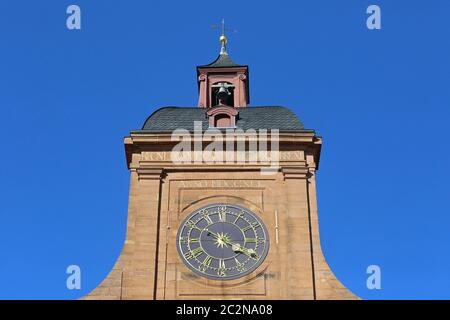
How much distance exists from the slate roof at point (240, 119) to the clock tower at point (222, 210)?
31mm

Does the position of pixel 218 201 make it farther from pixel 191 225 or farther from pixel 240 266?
pixel 240 266

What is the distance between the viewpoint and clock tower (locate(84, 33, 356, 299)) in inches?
919

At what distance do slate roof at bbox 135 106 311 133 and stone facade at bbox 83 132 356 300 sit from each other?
30.2 inches

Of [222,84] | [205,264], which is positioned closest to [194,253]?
[205,264]

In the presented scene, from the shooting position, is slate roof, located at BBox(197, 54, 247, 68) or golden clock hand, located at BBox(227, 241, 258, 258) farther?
slate roof, located at BBox(197, 54, 247, 68)

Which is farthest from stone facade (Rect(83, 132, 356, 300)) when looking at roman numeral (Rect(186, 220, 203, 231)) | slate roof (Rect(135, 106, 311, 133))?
slate roof (Rect(135, 106, 311, 133))

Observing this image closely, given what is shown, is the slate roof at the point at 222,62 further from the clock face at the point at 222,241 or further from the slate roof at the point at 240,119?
the clock face at the point at 222,241

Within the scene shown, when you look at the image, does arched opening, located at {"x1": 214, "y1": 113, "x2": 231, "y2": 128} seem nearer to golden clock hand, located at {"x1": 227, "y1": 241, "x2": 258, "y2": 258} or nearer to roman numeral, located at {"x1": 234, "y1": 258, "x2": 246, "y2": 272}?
golden clock hand, located at {"x1": 227, "y1": 241, "x2": 258, "y2": 258}

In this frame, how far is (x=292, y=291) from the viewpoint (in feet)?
75.7

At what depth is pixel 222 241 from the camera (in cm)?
2389

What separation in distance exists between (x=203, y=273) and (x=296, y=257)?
2369mm

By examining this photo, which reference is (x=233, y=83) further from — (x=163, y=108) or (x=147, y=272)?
(x=147, y=272)

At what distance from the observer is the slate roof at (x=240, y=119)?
86.2 ft
